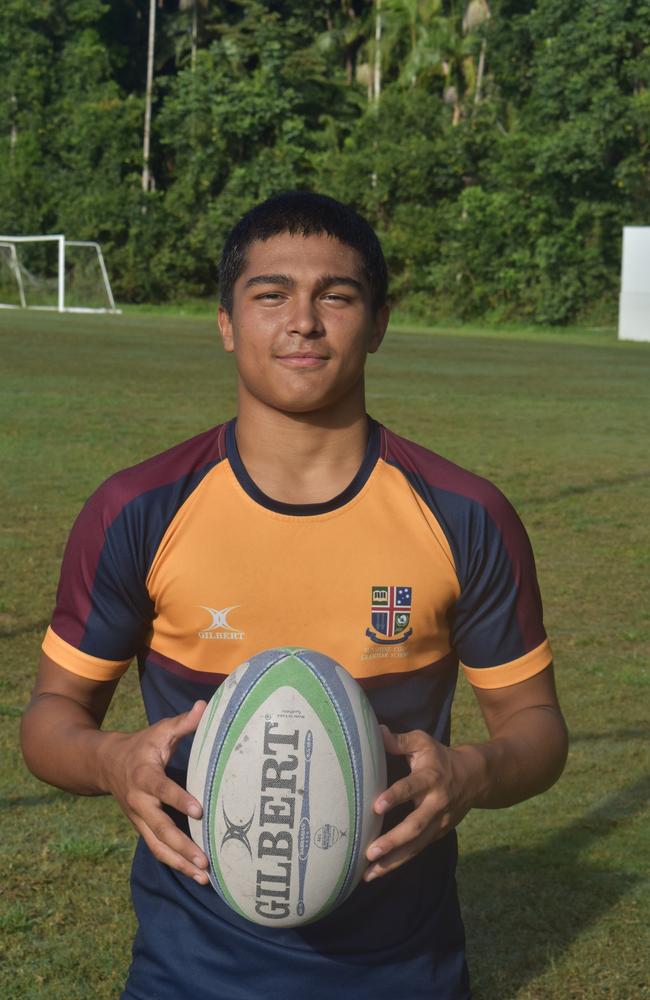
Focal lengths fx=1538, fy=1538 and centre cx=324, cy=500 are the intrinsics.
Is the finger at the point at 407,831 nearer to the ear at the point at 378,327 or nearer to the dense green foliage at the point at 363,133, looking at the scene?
the ear at the point at 378,327

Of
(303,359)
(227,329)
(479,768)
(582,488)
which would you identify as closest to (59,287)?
(582,488)

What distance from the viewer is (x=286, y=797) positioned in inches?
106

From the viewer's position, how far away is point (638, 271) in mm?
47000

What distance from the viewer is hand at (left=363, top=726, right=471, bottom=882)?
8.50ft

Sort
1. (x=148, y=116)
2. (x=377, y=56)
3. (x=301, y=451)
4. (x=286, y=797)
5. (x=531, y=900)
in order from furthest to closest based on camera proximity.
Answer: (x=148, y=116), (x=377, y=56), (x=531, y=900), (x=301, y=451), (x=286, y=797)

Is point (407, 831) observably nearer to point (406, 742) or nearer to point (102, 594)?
point (406, 742)

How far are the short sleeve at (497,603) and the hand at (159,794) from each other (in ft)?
2.17

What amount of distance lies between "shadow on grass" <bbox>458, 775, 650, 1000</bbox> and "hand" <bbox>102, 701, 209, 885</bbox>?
7.74 feet

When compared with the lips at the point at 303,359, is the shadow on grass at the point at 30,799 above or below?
below

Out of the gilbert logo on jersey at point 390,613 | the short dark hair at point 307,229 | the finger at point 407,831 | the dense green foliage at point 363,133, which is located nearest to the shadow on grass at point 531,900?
the gilbert logo on jersey at point 390,613

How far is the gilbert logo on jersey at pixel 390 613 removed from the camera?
3037mm

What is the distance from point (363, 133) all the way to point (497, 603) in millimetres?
63468

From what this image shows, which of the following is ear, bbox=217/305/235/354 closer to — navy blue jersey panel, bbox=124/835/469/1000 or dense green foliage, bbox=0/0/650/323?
navy blue jersey panel, bbox=124/835/469/1000

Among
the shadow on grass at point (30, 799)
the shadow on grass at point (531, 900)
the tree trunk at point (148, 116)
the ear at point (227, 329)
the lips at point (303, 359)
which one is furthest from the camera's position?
the tree trunk at point (148, 116)
